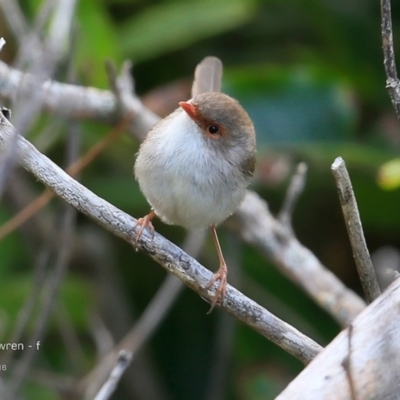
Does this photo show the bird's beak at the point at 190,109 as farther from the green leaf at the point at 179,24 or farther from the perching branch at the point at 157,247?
the green leaf at the point at 179,24

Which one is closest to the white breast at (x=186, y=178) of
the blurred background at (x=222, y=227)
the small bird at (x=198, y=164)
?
the small bird at (x=198, y=164)

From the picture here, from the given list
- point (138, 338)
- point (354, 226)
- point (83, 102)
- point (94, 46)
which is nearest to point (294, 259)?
point (138, 338)

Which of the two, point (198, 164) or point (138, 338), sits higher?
point (198, 164)

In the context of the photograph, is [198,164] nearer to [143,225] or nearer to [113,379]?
[143,225]

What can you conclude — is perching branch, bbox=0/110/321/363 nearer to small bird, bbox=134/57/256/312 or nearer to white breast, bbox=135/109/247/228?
small bird, bbox=134/57/256/312

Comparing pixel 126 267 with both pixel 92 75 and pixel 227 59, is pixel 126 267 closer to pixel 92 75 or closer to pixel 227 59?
pixel 92 75

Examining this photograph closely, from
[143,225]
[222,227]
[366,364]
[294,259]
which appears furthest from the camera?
[222,227]

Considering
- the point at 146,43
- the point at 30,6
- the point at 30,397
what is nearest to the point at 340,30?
the point at 146,43
